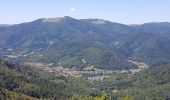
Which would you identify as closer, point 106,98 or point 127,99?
point 106,98

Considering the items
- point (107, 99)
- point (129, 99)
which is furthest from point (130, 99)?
point (107, 99)

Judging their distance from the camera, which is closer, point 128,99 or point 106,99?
point 106,99

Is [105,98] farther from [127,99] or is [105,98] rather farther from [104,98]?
[127,99]

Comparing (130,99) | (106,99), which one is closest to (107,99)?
(106,99)

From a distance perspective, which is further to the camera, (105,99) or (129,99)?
(129,99)

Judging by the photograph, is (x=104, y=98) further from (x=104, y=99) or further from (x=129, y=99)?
(x=129, y=99)

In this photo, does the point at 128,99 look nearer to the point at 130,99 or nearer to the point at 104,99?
the point at 130,99

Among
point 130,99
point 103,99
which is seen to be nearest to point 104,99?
point 103,99
